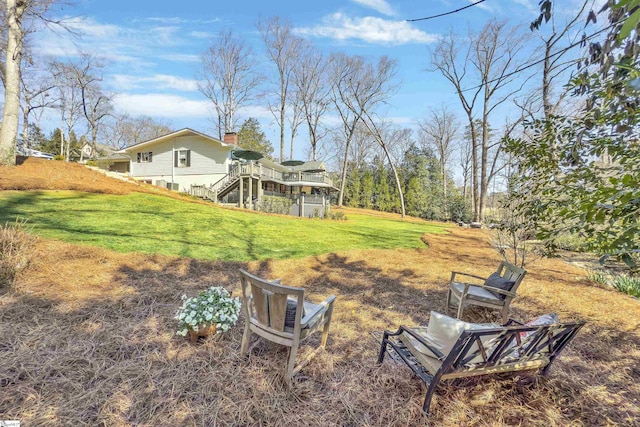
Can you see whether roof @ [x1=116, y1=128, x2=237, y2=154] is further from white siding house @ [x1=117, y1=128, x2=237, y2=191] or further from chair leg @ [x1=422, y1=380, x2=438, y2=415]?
chair leg @ [x1=422, y1=380, x2=438, y2=415]

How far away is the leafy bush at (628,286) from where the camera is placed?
5559 mm

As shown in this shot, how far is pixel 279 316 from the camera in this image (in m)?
2.51

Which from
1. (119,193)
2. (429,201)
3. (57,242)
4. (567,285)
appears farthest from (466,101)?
(57,242)

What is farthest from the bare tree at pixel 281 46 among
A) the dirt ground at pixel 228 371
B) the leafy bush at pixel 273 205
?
the dirt ground at pixel 228 371

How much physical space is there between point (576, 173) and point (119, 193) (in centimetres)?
1442

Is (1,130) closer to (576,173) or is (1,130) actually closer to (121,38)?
(121,38)

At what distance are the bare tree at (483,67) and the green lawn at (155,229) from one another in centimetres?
1749

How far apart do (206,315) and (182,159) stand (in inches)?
856

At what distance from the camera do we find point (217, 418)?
2.16 m

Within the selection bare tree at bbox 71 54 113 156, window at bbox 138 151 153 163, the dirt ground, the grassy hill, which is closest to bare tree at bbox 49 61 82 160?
bare tree at bbox 71 54 113 156

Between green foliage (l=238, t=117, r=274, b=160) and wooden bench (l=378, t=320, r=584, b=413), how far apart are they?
3062 cm

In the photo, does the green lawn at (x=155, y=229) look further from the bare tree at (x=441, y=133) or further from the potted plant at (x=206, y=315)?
the bare tree at (x=441, y=133)

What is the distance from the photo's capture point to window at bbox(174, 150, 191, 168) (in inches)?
848

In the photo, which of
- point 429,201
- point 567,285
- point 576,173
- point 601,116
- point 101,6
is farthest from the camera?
point 429,201
